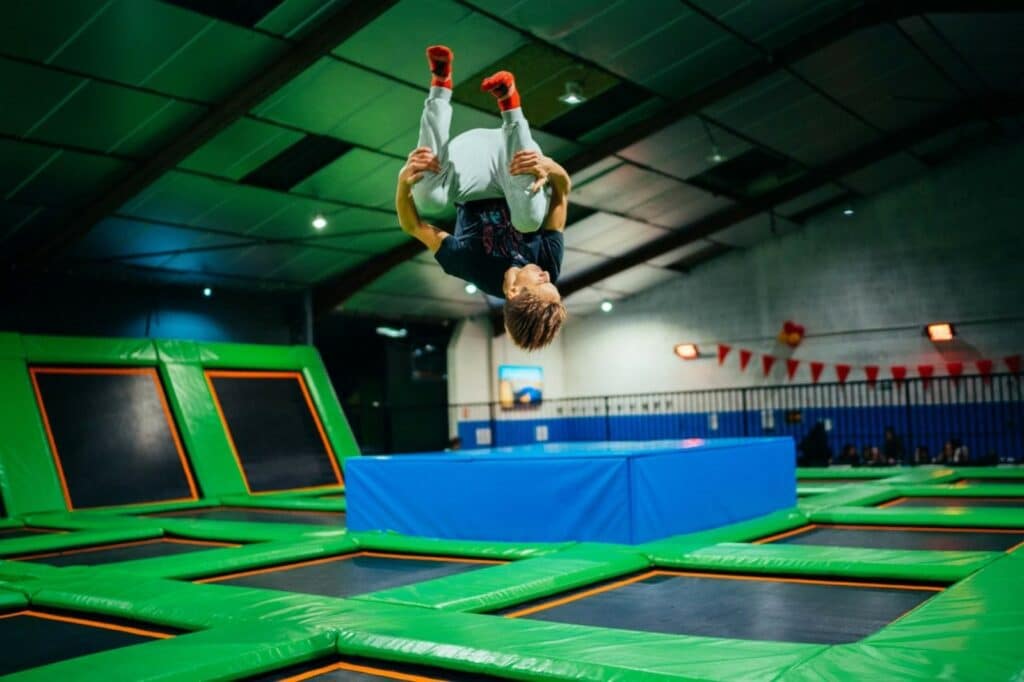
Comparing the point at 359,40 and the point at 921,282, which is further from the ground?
the point at 359,40

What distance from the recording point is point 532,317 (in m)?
2.88

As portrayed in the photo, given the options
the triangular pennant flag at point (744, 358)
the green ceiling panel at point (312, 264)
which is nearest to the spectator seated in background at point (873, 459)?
the triangular pennant flag at point (744, 358)

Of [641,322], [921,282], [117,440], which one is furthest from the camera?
[641,322]

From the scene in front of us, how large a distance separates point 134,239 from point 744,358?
26.7 feet

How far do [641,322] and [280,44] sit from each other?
840 centimetres

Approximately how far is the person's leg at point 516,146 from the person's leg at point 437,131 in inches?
6.1

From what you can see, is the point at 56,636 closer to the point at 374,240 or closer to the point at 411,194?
the point at 411,194

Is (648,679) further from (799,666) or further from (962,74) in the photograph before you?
(962,74)

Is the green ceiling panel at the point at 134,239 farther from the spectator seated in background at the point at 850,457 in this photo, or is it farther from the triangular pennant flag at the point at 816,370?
the triangular pennant flag at the point at 816,370

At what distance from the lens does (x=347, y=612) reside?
265cm

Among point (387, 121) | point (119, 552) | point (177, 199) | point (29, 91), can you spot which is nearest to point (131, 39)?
point (29, 91)

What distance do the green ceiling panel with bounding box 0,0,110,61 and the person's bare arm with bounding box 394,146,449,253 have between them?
3316mm

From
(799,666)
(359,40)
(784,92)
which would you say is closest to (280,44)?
(359,40)

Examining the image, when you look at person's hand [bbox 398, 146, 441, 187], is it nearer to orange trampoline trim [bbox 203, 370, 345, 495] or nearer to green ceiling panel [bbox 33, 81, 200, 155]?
green ceiling panel [bbox 33, 81, 200, 155]
